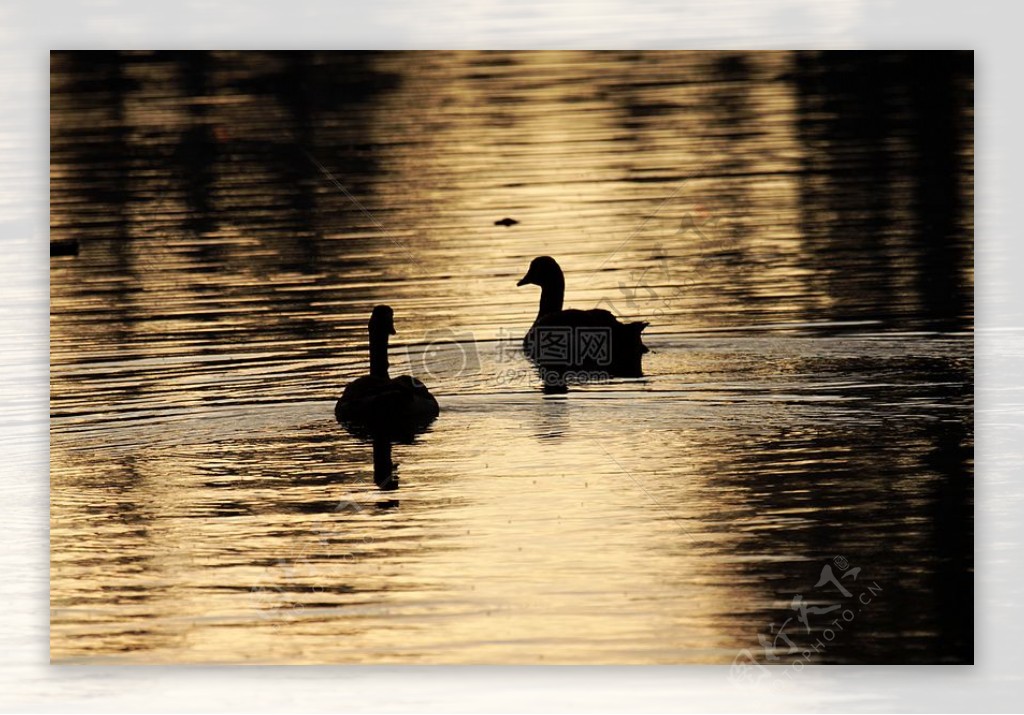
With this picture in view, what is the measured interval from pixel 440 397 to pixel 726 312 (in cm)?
91

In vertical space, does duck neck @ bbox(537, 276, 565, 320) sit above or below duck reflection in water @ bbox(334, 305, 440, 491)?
above

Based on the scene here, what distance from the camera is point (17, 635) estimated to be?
18.4 feet

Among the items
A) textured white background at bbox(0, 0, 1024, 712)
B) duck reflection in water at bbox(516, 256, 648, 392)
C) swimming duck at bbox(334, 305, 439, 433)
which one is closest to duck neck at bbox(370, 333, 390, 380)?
swimming duck at bbox(334, 305, 439, 433)

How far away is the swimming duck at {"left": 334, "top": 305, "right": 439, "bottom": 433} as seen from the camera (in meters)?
5.55

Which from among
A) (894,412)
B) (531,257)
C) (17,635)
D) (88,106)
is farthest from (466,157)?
(17,635)

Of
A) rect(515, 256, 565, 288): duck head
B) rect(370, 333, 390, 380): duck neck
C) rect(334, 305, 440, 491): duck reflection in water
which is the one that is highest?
rect(515, 256, 565, 288): duck head

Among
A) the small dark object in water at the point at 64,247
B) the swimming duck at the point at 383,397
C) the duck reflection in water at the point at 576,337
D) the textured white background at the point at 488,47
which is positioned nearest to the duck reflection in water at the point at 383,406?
the swimming duck at the point at 383,397

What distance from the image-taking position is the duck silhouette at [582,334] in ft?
18.4

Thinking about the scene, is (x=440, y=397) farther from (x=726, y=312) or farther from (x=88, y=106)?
(x=88, y=106)

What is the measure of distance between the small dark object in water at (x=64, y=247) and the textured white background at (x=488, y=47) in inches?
1.4

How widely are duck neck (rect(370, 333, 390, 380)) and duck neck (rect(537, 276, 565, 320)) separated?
483 millimetres

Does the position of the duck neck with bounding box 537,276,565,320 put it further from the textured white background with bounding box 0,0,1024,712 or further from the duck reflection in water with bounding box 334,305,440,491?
the textured white background with bounding box 0,0,1024,712

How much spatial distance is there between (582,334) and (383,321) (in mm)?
604

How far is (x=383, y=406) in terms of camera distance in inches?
219
